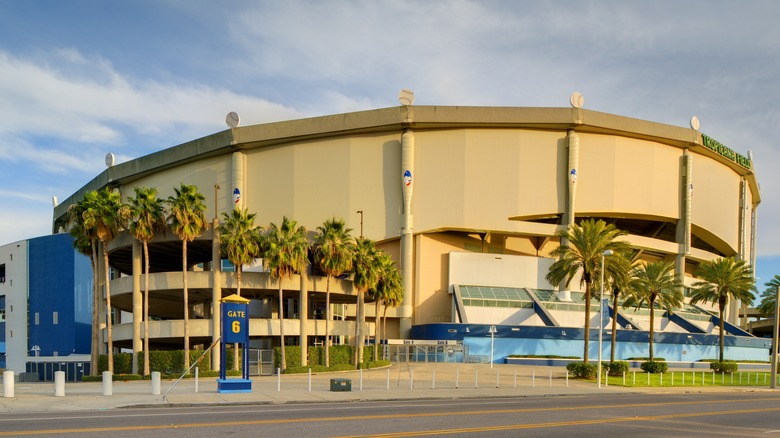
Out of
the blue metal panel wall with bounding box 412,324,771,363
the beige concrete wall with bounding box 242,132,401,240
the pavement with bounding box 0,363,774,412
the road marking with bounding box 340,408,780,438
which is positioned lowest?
the blue metal panel wall with bounding box 412,324,771,363

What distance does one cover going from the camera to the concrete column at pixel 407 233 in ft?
276

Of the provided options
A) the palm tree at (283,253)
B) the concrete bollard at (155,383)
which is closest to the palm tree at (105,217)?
the palm tree at (283,253)

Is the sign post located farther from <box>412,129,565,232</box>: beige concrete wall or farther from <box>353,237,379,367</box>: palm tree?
<box>412,129,565,232</box>: beige concrete wall

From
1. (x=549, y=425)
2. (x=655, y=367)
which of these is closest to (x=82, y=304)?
(x=655, y=367)

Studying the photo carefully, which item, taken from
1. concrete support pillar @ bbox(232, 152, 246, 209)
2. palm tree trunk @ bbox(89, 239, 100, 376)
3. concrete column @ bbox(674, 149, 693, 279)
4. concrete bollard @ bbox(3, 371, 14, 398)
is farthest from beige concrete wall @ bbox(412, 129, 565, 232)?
concrete bollard @ bbox(3, 371, 14, 398)

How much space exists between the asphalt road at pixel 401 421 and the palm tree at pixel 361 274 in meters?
30.4

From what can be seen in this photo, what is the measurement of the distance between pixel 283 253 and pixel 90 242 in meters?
15.4

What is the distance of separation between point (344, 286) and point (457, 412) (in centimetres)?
3949

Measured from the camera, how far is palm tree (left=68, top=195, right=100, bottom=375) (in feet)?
176

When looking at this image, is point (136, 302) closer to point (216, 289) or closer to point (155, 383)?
point (216, 289)

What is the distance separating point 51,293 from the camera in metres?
82.2

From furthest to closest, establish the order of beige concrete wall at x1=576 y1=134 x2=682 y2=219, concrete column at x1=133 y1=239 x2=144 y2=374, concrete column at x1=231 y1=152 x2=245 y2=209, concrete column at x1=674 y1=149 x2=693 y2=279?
concrete column at x1=674 y1=149 x2=693 y2=279 < concrete column at x1=231 y1=152 x2=245 y2=209 < beige concrete wall at x1=576 y1=134 x2=682 y2=219 < concrete column at x1=133 y1=239 x2=144 y2=374

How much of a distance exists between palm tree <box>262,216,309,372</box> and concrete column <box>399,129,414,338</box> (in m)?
28.7

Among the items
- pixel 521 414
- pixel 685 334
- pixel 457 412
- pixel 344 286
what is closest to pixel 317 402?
pixel 457 412
